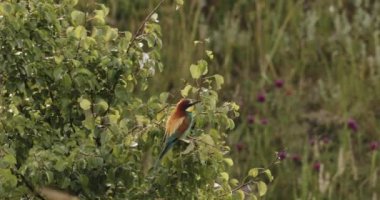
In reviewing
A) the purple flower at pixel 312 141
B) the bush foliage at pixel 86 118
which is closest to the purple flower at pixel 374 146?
the purple flower at pixel 312 141

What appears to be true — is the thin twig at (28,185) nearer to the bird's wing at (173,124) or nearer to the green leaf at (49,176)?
the green leaf at (49,176)

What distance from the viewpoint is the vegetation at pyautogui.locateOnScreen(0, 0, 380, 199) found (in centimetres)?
312

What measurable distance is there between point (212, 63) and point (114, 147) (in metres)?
3.90

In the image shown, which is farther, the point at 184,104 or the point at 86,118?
the point at 86,118

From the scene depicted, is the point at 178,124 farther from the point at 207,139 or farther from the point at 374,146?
the point at 374,146

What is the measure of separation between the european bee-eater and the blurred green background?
2.26m

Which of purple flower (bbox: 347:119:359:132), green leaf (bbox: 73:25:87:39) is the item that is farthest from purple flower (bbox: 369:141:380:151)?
green leaf (bbox: 73:25:87:39)

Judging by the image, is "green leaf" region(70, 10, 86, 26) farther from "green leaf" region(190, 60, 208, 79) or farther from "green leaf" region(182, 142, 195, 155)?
"green leaf" region(182, 142, 195, 155)

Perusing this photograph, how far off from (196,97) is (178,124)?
31 centimetres

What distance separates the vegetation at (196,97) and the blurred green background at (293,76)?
0.04 feet

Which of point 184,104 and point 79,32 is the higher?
point 79,32

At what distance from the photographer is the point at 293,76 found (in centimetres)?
691

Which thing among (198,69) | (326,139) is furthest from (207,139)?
(326,139)

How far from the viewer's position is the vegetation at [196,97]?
10.2ft
